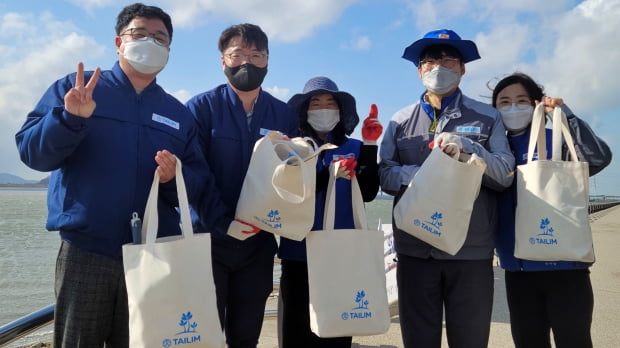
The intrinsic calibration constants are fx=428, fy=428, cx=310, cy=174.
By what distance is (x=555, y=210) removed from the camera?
8.10 feet

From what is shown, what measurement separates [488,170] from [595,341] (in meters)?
3.24

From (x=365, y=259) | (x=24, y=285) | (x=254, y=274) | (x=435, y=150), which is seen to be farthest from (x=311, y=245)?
(x=24, y=285)

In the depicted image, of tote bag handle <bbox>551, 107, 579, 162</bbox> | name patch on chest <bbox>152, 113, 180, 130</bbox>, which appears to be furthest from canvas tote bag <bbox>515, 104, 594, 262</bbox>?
name patch on chest <bbox>152, 113, 180, 130</bbox>

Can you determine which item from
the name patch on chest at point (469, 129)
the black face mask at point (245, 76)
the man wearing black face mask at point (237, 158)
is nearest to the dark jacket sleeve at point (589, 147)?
the name patch on chest at point (469, 129)

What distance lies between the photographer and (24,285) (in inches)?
523

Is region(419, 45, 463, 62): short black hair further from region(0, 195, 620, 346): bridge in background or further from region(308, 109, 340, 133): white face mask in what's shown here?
region(0, 195, 620, 346): bridge in background

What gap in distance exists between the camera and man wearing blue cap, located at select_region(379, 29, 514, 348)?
263 cm

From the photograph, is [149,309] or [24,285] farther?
[24,285]

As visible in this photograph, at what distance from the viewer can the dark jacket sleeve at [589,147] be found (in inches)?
108

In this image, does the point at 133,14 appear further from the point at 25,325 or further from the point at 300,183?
the point at 25,325

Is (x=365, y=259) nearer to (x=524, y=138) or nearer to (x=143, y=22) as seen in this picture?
(x=524, y=138)

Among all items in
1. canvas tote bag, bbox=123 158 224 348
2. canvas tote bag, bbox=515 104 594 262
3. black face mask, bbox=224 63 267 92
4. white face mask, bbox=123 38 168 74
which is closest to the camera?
canvas tote bag, bbox=123 158 224 348

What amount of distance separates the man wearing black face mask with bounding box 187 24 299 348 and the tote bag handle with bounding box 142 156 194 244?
1.60 ft

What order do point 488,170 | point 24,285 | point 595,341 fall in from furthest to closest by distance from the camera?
point 24,285
point 595,341
point 488,170
